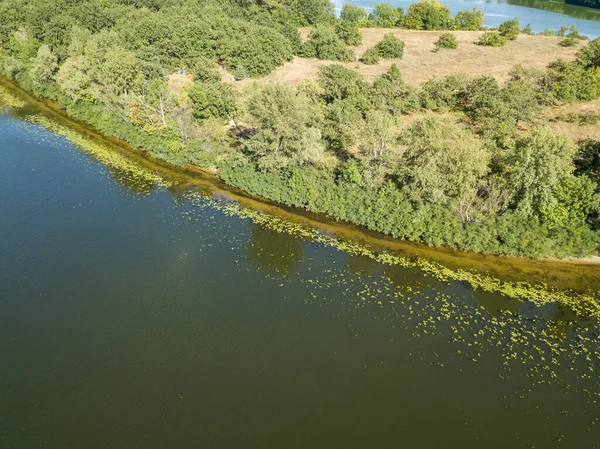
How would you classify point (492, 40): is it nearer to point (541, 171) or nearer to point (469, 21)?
point (469, 21)

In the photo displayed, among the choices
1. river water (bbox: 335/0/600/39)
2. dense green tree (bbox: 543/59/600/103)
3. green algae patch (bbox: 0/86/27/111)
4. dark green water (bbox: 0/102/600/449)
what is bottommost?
dark green water (bbox: 0/102/600/449)

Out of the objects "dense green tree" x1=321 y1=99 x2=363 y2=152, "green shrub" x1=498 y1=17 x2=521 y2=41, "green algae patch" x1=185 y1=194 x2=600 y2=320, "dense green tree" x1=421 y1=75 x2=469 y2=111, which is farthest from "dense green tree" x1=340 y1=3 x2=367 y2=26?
"green algae patch" x1=185 y1=194 x2=600 y2=320

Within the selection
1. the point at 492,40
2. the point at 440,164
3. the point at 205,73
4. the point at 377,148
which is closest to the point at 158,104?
the point at 205,73

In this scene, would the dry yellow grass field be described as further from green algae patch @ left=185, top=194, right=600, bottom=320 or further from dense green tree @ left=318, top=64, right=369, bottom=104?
green algae patch @ left=185, top=194, right=600, bottom=320

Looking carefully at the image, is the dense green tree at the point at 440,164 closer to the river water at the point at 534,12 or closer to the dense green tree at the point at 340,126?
the dense green tree at the point at 340,126

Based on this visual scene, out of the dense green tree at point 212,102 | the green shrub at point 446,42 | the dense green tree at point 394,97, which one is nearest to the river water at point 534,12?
the green shrub at point 446,42

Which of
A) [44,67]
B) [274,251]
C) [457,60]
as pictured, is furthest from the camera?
[457,60]
